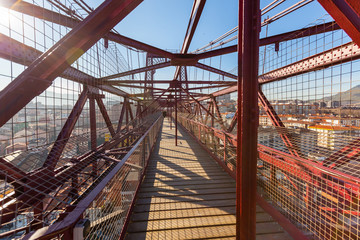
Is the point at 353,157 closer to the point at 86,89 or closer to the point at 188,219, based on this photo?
the point at 188,219

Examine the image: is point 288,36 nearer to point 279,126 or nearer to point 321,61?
point 321,61

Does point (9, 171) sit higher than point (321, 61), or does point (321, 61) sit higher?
point (321, 61)

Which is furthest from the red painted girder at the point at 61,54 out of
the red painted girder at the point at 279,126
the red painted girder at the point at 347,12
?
the red painted girder at the point at 279,126

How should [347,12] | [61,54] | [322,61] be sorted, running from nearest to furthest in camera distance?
[347,12], [61,54], [322,61]

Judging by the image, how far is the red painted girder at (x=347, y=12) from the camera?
1891mm

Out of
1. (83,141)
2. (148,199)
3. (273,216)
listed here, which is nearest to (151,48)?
(83,141)

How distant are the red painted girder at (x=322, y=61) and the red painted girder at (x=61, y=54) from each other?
4069 millimetres

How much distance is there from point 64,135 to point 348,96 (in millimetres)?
6196

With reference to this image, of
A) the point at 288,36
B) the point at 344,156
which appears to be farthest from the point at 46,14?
the point at 344,156

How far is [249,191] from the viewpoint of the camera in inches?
73.2

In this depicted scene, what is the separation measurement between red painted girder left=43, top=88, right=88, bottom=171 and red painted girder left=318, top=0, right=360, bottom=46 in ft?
14.0

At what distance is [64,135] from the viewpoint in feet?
11.7

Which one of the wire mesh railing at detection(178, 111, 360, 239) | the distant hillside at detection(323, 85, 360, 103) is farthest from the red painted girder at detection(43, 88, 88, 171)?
the distant hillside at detection(323, 85, 360, 103)

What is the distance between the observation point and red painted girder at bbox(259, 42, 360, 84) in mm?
3013
